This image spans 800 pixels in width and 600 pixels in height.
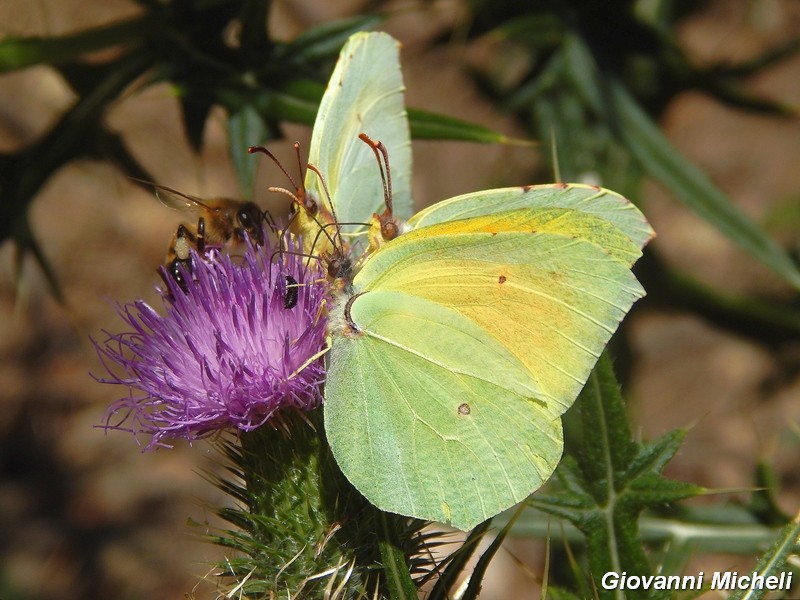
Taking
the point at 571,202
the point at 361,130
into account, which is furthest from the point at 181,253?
the point at 571,202

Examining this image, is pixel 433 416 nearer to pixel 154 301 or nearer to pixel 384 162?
pixel 384 162

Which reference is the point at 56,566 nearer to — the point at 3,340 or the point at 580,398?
the point at 3,340

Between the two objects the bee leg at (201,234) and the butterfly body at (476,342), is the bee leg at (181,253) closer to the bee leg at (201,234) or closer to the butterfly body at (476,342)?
the bee leg at (201,234)

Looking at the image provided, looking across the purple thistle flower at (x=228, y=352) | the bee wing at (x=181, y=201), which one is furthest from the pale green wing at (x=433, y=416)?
the bee wing at (x=181, y=201)

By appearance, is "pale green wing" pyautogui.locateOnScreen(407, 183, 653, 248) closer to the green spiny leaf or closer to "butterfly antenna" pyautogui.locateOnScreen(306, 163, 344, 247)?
"butterfly antenna" pyautogui.locateOnScreen(306, 163, 344, 247)

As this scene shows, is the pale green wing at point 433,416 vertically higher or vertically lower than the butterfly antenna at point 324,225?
lower

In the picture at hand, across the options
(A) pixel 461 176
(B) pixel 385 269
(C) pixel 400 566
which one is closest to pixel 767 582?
(C) pixel 400 566
